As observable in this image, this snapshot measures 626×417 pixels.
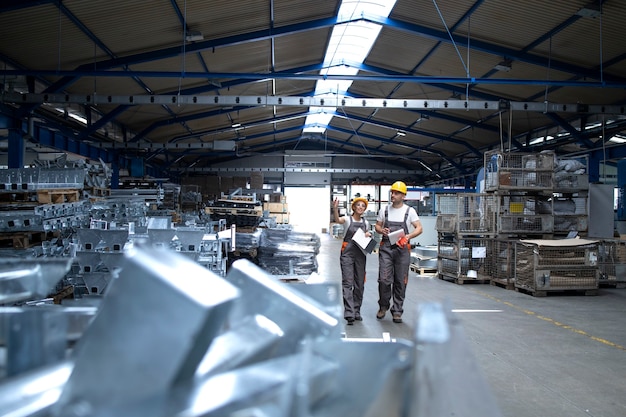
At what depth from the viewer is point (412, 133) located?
19.5 m

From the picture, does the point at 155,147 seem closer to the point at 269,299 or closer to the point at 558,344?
the point at 558,344

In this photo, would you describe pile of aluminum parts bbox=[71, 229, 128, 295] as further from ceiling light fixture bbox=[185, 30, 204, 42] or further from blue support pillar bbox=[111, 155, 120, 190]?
blue support pillar bbox=[111, 155, 120, 190]

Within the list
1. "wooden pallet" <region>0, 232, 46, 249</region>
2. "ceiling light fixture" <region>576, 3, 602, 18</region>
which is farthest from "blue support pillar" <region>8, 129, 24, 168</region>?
"ceiling light fixture" <region>576, 3, 602, 18</region>

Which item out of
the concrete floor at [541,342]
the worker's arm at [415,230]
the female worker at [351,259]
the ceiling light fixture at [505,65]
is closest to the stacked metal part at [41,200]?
the female worker at [351,259]

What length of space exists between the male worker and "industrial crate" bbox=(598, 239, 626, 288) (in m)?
5.73

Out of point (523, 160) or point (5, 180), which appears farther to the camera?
point (523, 160)

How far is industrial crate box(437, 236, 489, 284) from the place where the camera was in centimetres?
970

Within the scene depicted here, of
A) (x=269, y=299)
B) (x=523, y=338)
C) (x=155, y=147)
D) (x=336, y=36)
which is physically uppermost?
(x=336, y=36)

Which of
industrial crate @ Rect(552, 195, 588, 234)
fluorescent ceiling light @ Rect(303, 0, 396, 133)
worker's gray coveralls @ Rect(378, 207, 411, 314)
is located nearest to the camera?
worker's gray coveralls @ Rect(378, 207, 411, 314)

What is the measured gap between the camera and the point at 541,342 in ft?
17.1

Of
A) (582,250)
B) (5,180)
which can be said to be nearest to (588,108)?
(582,250)

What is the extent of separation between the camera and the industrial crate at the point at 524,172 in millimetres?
9297

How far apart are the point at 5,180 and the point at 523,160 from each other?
9265 mm

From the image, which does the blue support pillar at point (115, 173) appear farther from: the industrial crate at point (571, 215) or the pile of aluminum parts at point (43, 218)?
the industrial crate at point (571, 215)
